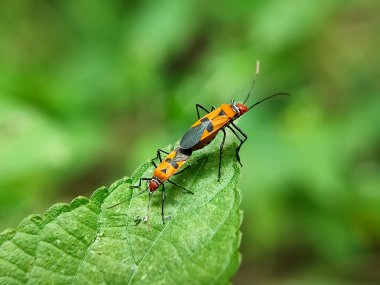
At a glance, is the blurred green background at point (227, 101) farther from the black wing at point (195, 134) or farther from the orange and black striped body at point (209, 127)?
the black wing at point (195, 134)

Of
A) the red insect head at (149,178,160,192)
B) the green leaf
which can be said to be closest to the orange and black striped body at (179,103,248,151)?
the red insect head at (149,178,160,192)

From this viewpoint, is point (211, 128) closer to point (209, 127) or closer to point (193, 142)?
point (209, 127)

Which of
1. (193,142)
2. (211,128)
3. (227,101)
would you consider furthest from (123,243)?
(227,101)

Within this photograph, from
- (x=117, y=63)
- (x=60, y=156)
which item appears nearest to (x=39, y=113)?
(x=60, y=156)

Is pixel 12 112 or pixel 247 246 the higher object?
pixel 12 112

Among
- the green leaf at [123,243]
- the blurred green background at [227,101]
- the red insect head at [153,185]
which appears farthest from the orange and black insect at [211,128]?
the blurred green background at [227,101]

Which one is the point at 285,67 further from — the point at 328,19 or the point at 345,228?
the point at 345,228
